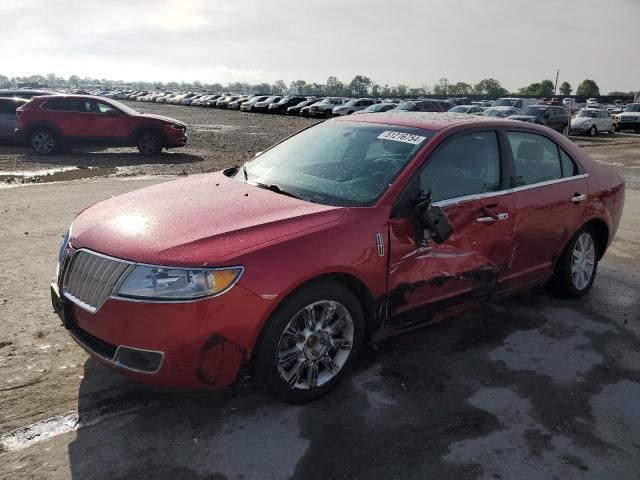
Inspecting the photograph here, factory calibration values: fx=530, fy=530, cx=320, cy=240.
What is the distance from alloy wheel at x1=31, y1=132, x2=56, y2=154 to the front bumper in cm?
1286

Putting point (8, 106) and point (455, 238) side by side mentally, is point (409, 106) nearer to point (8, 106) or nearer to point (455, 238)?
point (8, 106)

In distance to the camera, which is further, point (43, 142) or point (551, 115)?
point (551, 115)

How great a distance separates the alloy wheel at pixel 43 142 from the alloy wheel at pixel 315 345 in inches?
520

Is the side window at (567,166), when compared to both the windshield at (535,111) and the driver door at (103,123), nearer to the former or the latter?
the driver door at (103,123)

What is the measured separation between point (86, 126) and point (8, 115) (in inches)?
107

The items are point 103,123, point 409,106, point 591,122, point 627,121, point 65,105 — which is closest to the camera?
point 65,105

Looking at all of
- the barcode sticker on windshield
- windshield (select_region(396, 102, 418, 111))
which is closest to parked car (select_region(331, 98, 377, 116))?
windshield (select_region(396, 102, 418, 111))

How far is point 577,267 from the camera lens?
16.0 ft

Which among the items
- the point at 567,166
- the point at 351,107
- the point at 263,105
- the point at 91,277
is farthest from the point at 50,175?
the point at 263,105

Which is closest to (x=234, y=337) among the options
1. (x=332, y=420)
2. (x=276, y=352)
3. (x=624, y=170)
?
(x=276, y=352)

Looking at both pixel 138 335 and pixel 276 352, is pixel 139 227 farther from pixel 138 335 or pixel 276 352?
pixel 276 352

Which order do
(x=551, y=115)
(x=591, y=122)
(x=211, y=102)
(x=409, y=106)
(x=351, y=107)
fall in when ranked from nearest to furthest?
(x=551, y=115), (x=591, y=122), (x=409, y=106), (x=351, y=107), (x=211, y=102)

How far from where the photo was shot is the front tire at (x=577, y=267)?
4723 mm

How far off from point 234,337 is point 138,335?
47cm
